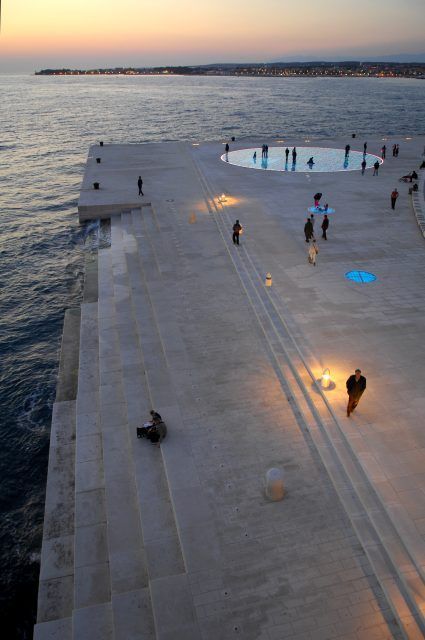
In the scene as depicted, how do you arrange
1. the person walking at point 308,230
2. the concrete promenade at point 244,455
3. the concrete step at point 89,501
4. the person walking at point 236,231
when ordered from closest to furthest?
the concrete promenade at point 244,455
the concrete step at point 89,501
the person walking at point 308,230
the person walking at point 236,231

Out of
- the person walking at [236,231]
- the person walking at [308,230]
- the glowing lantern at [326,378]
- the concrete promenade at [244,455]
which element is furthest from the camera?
the person walking at [236,231]

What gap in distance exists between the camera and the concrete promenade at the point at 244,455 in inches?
278

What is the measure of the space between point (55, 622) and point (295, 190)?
25971mm

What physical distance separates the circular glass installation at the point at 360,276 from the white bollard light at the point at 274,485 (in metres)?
10.2

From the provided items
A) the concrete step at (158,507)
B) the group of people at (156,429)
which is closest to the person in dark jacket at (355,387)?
the concrete step at (158,507)

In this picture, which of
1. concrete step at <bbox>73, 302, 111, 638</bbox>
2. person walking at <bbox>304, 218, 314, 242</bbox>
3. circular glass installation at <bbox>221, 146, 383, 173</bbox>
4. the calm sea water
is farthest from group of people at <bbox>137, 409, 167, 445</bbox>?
circular glass installation at <bbox>221, 146, 383, 173</bbox>

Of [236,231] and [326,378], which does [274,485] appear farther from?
[236,231]

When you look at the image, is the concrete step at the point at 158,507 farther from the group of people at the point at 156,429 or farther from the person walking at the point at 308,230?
the person walking at the point at 308,230

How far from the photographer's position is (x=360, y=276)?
17.0 meters

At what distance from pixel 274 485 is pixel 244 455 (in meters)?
1.31

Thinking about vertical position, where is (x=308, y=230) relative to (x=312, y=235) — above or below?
above

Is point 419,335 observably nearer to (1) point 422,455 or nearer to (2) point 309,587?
(1) point 422,455

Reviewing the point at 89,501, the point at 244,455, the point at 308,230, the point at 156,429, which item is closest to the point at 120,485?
the point at 89,501

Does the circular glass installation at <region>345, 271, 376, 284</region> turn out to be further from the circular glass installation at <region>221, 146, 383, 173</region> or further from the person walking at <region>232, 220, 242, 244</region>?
the circular glass installation at <region>221, 146, 383, 173</region>
